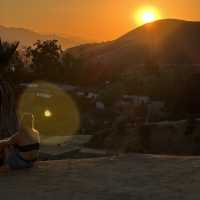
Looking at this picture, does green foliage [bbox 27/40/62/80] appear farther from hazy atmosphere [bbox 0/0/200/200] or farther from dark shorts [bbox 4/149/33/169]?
dark shorts [bbox 4/149/33/169]

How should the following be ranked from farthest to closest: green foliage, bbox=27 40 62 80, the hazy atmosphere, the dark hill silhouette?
the dark hill silhouette → green foliage, bbox=27 40 62 80 → the hazy atmosphere

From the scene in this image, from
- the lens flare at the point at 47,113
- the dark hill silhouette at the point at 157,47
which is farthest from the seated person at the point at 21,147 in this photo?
the dark hill silhouette at the point at 157,47

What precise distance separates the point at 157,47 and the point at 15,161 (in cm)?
10725

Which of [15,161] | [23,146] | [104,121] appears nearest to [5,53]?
[23,146]

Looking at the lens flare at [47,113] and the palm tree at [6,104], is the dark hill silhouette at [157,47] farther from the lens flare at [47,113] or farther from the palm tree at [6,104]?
the palm tree at [6,104]

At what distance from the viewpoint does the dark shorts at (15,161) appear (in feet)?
30.8

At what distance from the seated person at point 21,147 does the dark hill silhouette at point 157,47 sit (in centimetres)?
8453

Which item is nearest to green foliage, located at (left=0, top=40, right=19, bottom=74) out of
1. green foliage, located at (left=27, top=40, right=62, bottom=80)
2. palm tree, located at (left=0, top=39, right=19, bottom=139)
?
palm tree, located at (left=0, top=39, right=19, bottom=139)

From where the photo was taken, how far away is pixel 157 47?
11538 centimetres

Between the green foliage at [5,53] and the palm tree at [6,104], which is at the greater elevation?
the green foliage at [5,53]

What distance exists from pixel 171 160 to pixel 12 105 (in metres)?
3.00

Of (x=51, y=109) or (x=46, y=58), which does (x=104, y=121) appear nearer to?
(x=51, y=109)

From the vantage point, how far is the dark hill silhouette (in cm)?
10412

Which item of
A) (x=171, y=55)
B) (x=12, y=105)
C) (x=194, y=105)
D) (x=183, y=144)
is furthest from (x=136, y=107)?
(x=171, y=55)
